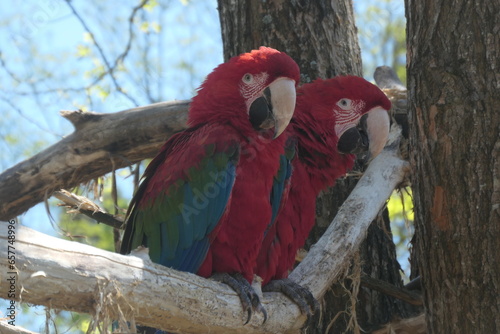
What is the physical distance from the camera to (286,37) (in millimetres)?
3965

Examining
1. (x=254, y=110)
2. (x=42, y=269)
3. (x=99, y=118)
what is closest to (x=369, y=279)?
(x=254, y=110)

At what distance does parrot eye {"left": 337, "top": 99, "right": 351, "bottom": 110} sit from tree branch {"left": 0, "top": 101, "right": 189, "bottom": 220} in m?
1.02

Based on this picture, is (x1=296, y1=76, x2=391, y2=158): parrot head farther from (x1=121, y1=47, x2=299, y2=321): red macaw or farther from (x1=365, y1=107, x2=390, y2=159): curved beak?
(x1=121, y1=47, x2=299, y2=321): red macaw

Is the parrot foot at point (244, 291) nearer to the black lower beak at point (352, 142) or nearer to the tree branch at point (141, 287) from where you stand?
the tree branch at point (141, 287)

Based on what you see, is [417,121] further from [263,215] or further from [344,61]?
[344,61]

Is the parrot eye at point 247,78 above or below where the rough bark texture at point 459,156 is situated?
above

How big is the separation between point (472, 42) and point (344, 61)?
1353 mm

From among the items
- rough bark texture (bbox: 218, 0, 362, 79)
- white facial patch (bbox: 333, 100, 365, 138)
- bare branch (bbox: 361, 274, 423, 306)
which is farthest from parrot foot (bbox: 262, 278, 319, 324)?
rough bark texture (bbox: 218, 0, 362, 79)

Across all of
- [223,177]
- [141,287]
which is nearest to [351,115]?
[223,177]

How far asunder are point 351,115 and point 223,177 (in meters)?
0.89

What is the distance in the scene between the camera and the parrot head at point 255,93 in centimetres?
302

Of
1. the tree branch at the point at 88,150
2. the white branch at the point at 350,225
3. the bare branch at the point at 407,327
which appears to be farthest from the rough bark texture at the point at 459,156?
the tree branch at the point at 88,150

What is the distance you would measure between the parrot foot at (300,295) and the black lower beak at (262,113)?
74 centimetres

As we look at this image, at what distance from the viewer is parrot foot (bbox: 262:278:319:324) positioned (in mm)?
2822
